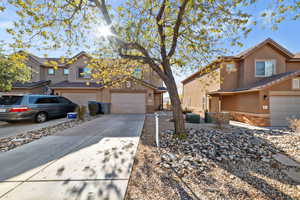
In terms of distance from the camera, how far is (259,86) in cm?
847

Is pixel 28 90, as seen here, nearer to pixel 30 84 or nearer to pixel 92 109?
pixel 30 84

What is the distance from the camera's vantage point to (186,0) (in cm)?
375

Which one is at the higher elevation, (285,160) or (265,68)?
(265,68)

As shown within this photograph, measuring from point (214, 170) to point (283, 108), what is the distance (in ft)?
30.8

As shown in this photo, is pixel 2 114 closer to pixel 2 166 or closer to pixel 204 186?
pixel 2 166

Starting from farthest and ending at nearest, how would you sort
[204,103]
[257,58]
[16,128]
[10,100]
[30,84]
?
[30,84] < [204,103] < [257,58] < [10,100] < [16,128]

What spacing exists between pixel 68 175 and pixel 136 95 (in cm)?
1057

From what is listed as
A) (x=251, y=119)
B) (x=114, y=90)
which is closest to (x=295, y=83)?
(x=251, y=119)

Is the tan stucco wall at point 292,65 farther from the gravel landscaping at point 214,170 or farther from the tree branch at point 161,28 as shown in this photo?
the tree branch at point 161,28

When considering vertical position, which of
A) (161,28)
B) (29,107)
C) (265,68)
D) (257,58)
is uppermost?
(257,58)

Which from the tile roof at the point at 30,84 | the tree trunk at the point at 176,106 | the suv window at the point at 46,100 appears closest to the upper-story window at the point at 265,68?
the tree trunk at the point at 176,106

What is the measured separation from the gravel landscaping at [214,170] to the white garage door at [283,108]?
4432 mm

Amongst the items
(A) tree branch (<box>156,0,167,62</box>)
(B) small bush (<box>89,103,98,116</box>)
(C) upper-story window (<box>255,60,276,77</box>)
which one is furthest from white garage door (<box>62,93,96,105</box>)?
(C) upper-story window (<box>255,60,276,77</box>)

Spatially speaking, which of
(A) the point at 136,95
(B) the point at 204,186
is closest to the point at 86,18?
(B) the point at 204,186
